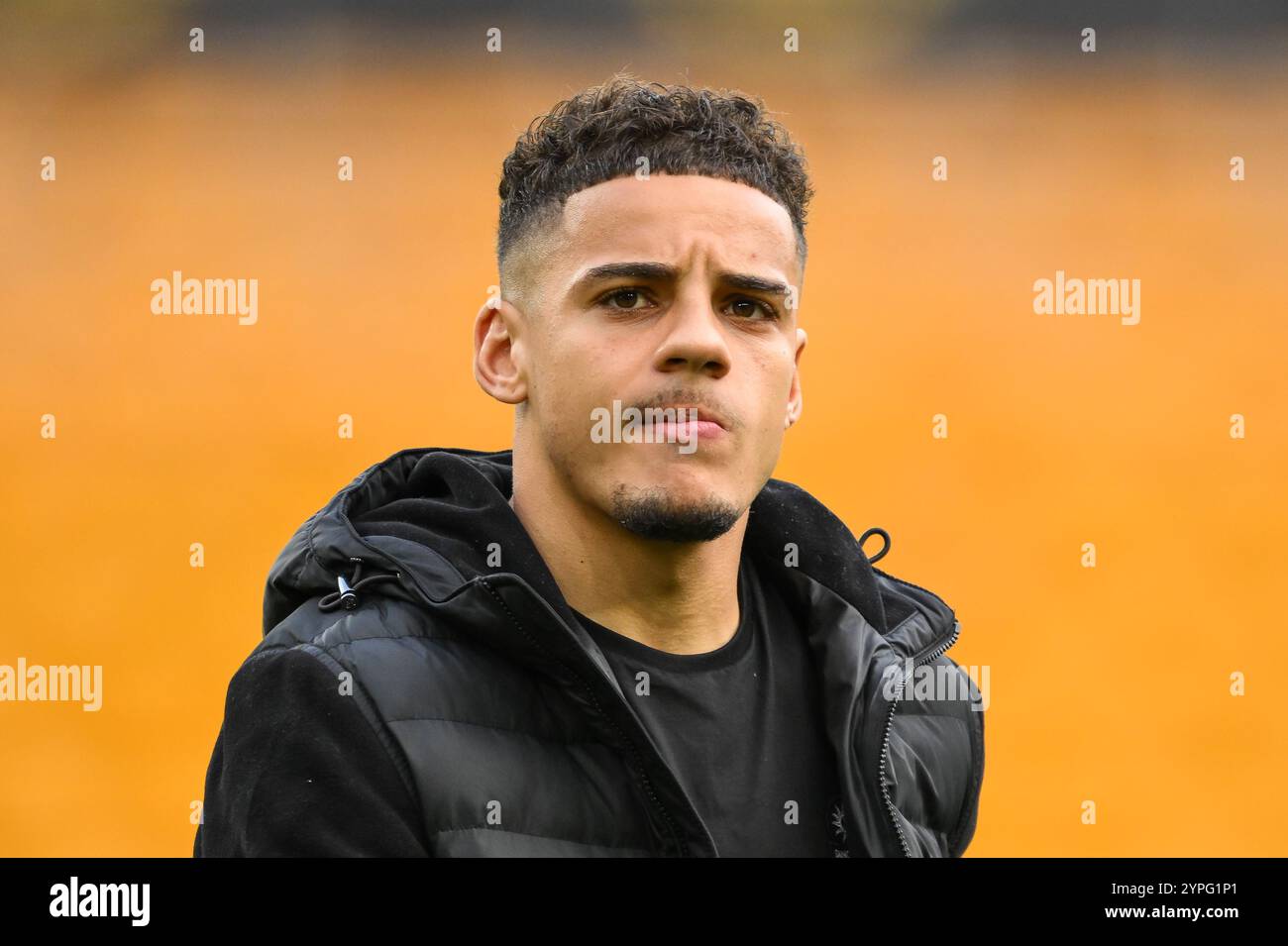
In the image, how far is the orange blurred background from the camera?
713cm

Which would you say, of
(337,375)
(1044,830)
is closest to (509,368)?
(1044,830)

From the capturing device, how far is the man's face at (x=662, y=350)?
191 centimetres

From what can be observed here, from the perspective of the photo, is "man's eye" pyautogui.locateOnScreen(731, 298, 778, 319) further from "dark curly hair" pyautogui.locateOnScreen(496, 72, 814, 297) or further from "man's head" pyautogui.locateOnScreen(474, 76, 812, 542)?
"dark curly hair" pyautogui.locateOnScreen(496, 72, 814, 297)

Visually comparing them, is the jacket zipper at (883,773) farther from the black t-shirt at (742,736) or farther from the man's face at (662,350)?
the man's face at (662,350)

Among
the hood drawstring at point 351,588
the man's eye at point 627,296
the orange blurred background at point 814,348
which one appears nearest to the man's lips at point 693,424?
the man's eye at point 627,296

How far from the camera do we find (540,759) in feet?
5.86

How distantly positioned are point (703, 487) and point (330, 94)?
678 cm

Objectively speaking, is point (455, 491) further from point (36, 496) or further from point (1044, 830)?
point (36, 496)

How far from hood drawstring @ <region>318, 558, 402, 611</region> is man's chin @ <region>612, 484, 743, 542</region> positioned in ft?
0.99

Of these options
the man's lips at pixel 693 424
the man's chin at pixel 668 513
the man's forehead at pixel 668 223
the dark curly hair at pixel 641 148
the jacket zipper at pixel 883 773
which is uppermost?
the dark curly hair at pixel 641 148

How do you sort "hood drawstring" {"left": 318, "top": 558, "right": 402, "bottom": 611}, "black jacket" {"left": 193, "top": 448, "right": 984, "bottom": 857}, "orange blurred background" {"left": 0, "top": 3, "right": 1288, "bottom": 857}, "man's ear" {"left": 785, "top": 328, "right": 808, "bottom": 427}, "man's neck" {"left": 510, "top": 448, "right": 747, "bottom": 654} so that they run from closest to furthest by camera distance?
"black jacket" {"left": 193, "top": 448, "right": 984, "bottom": 857}
"hood drawstring" {"left": 318, "top": 558, "right": 402, "bottom": 611}
"man's neck" {"left": 510, "top": 448, "right": 747, "bottom": 654}
"man's ear" {"left": 785, "top": 328, "right": 808, "bottom": 427}
"orange blurred background" {"left": 0, "top": 3, "right": 1288, "bottom": 857}

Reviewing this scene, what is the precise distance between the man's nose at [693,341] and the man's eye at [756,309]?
0.25 feet

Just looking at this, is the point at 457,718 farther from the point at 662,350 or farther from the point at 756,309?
the point at 756,309

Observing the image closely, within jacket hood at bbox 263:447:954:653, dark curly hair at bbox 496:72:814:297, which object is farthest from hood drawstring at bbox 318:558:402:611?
dark curly hair at bbox 496:72:814:297
